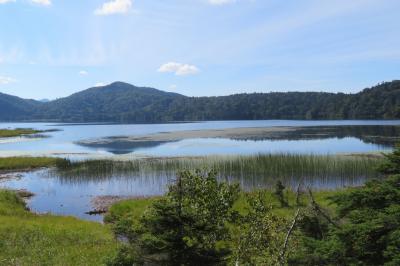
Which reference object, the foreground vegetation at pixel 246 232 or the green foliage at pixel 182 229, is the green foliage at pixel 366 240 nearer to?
the foreground vegetation at pixel 246 232

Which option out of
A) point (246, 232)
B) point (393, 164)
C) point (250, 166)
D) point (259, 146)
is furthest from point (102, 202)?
point (259, 146)

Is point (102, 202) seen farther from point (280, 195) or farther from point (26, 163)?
point (26, 163)

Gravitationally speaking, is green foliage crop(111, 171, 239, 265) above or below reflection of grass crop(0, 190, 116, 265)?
above

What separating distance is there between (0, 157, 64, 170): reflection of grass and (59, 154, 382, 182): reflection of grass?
4260 mm

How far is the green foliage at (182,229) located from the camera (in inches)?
404

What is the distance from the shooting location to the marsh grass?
137ft

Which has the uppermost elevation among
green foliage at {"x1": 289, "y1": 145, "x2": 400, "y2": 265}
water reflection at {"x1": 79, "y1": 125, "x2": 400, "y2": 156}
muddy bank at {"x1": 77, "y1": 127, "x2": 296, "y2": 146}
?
green foliage at {"x1": 289, "y1": 145, "x2": 400, "y2": 265}

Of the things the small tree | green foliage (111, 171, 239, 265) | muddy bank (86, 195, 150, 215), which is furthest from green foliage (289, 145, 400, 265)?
muddy bank (86, 195, 150, 215)

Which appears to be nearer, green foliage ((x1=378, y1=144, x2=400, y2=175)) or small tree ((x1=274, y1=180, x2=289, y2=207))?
green foliage ((x1=378, y1=144, x2=400, y2=175))

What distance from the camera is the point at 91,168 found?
53.9m

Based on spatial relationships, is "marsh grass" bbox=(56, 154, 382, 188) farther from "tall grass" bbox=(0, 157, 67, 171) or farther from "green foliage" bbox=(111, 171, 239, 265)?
"green foliage" bbox=(111, 171, 239, 265)

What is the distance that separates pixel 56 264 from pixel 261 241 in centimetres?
1068

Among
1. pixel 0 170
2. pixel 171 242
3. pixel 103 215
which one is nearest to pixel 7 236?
pixel 103 215

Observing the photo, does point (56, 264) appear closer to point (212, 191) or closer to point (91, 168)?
point (212, 191)
